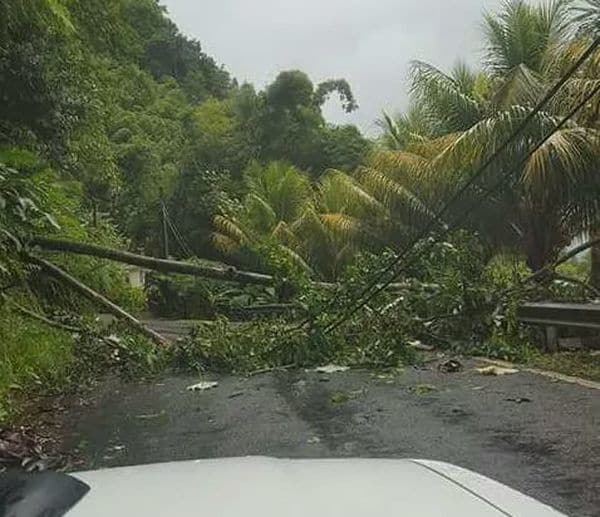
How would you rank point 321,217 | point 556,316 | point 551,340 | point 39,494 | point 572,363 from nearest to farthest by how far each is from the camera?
point 39,494 < point 572,363 < point 556,316 < point 551,340 < point 321,217

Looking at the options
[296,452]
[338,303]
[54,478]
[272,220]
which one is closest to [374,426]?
[296,452]

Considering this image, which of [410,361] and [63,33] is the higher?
[63,33]

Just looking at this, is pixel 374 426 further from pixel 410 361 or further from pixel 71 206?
pixel 71 206

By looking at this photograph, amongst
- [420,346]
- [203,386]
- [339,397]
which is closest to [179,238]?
[420,346]

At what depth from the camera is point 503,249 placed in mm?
22859

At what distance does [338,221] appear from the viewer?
96.3 feet

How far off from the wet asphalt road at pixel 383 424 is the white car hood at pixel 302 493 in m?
3.43

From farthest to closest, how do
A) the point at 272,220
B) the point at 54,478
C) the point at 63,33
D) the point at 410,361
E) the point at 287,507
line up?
the point at 272,220, the point at 63,33, the point at 410,361, the point at 54,478, the point at 287,507

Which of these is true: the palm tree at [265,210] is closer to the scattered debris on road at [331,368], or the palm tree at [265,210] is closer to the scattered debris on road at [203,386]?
the scattered debris on road at [331,368]

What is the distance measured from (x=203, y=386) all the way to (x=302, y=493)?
9593 millimetres

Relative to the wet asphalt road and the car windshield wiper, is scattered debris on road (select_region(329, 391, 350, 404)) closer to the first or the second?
the wet asphalt road

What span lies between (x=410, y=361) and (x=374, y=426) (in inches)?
146

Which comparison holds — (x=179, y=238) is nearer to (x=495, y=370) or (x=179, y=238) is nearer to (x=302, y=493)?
(x=495, y=370)

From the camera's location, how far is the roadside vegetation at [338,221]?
12.4 meters
